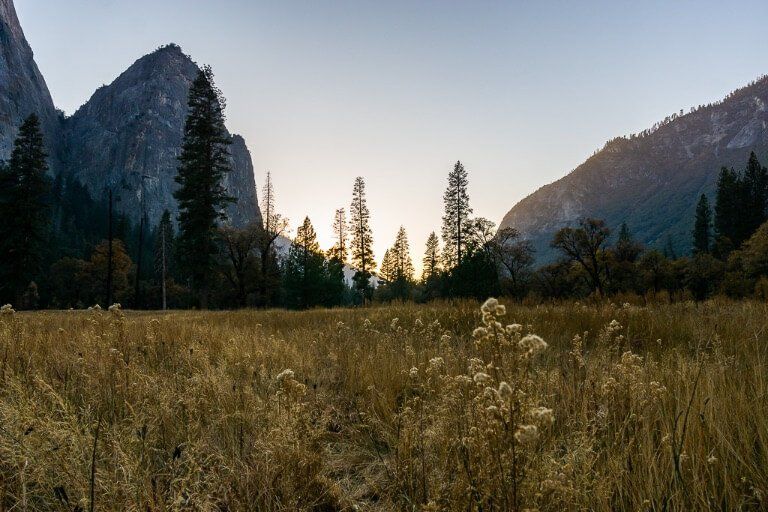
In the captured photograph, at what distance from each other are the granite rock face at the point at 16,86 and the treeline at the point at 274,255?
74.6m

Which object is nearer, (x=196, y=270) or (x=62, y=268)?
(x=196, y=270)

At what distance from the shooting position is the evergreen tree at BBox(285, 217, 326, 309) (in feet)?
171

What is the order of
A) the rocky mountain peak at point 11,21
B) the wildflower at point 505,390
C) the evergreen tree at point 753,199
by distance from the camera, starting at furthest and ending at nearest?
1. the rocky mountain peak at point 11,21
2. the evergreen tree at point 753,199
3. the wildflower at point 505,390

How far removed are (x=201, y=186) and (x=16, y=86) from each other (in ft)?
518

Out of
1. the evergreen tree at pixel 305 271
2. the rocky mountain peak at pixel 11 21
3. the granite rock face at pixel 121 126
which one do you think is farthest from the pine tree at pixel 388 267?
the rocky mountain peak at pixel 11 21

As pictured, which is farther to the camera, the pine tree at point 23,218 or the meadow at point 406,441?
the pine tree at point 23,218

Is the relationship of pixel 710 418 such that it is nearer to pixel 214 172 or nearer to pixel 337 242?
pixel 214 172

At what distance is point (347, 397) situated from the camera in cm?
396

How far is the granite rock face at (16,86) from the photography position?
119 metres

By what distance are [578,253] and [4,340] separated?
57.8 meters

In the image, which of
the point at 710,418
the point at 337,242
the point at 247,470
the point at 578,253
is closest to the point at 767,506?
the point at 710,418

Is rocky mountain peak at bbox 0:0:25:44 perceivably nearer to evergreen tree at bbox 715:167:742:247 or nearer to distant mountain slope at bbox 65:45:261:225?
distant mountain slope at bbox 65:45:261:225

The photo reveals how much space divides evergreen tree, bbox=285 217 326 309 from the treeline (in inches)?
8.7

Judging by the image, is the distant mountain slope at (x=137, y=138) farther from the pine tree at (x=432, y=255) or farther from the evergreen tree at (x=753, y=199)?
the evergreen tree at (x=753, y=199)
